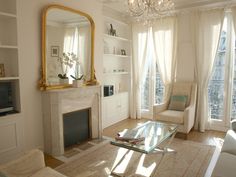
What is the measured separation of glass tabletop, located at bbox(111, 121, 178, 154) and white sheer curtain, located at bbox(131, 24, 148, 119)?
88.0 inches

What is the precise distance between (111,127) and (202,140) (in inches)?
79.7

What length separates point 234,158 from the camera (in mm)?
2129

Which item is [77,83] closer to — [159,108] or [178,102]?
[159,108]

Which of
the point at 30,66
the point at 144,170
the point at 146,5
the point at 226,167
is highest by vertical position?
the point at 146,5

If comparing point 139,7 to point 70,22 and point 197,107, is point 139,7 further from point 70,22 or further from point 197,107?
point 197,107

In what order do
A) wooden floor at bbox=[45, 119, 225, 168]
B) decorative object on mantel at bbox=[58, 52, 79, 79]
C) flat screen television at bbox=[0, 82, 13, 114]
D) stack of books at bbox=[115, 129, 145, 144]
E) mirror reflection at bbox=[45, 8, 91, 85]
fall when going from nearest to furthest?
stack of books at bbox=[115, 129, 145, 144], flat screen television at bbox=[0, 82, 13, 114], wooden floor at bbox=[45, 119, 225, 168], mirror reflection at bbox=[45, 8, 91, 85], decorative object on mantel at bbox=[58, 52, 79, 79]

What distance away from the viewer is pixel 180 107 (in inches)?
171

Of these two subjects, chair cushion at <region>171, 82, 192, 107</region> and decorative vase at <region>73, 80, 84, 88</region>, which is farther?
chair cushion at <region>171, 82, 192, 107</region>

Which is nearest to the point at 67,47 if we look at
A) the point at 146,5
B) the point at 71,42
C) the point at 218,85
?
the point at 71,42

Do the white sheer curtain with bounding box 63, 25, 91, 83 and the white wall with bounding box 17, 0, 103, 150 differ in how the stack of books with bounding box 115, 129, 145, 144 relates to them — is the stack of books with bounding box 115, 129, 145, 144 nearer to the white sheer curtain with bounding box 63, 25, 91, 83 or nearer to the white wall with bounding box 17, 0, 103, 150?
the white wall with bounding box 17, 0, 103, 150

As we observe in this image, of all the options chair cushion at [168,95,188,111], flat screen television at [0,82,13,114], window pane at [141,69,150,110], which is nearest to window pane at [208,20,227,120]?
chair cushion at [168,95,188,111]

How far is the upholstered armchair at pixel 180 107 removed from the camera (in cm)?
389

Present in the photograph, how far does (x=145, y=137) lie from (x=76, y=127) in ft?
5.13

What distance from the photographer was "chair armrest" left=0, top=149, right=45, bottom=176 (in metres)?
1.76
